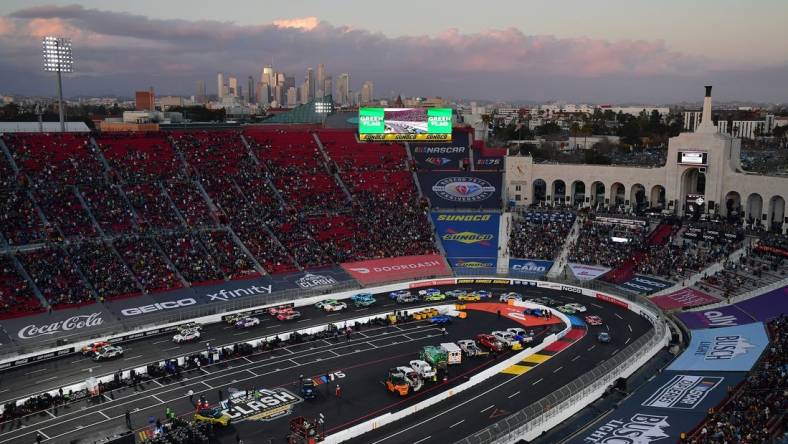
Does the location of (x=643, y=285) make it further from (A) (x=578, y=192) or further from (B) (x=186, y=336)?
(B) (x=186, y=336)

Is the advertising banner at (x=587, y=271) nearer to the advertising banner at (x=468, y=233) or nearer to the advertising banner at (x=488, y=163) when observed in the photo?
the advertising banner at (x=468, y=233)

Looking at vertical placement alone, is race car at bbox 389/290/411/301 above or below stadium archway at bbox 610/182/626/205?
below

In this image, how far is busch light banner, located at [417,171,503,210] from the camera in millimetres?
72375

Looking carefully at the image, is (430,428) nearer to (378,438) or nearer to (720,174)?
(378,438)

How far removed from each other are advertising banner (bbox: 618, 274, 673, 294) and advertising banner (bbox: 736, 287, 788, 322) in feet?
24.0

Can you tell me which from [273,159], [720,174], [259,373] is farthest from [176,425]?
[720,174]

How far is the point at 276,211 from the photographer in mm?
63125

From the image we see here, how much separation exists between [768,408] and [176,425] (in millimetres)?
25828

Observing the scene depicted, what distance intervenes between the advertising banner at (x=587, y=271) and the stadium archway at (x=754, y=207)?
1636 centimetres

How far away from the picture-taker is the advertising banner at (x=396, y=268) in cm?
5631

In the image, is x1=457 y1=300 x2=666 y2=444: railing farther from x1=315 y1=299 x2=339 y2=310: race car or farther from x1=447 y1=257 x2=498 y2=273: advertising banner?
x1=447 y1=257 x2=498 y2=273: advertising banner

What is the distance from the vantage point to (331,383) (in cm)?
3409

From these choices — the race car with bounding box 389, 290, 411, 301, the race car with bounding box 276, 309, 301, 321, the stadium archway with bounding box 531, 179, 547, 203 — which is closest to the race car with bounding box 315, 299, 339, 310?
the race car with bounding box 276, 309, 301, 321

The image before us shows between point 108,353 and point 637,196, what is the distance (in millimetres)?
56294
